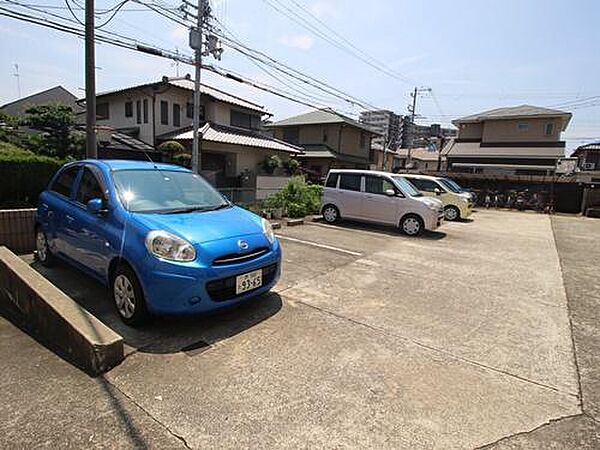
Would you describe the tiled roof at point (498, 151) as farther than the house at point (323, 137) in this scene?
No

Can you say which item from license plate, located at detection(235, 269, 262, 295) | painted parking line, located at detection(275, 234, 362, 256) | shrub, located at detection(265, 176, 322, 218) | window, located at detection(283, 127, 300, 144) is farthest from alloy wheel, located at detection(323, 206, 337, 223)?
window, located at detection(283, 127, 300, 144)

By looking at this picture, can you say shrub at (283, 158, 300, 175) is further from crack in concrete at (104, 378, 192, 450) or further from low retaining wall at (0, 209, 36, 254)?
crack in concrete at (104, 378, 192, 450)

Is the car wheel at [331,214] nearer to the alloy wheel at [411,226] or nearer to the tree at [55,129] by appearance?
the alloy wheel at [411,226]

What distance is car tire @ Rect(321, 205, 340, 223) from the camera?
9.88m

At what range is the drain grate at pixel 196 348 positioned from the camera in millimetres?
2807

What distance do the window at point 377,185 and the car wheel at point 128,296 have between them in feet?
23.4

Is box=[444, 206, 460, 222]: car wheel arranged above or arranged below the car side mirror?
below

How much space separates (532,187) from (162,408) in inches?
877

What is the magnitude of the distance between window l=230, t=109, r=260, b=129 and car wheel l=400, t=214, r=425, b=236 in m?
12.6

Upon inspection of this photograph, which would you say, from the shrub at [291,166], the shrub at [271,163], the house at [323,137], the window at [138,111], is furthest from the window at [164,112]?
the house at [323,137]

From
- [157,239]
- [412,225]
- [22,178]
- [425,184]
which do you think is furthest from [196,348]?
[425,184]

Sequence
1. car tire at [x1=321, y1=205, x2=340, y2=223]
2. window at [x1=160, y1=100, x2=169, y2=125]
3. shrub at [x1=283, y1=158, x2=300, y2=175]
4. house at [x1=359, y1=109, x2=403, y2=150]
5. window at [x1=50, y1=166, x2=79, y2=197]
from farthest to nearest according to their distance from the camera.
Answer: house at [x1=359, y1=109, x2=403, y2=150] < shrub at [x1=283, y1=158, x2=300, y2=175] < window at [x1=160, y1=100, x2=169, y2=125] < car tire at [x1=321, y1=205, x2=340, y2=223] < window at [x1=50, y1=166, x2=79, y2=197]

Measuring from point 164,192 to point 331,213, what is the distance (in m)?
6.65

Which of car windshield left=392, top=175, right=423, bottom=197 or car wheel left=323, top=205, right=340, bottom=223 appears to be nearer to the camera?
car windshield left=392, top=175, right=423, bottom=197
